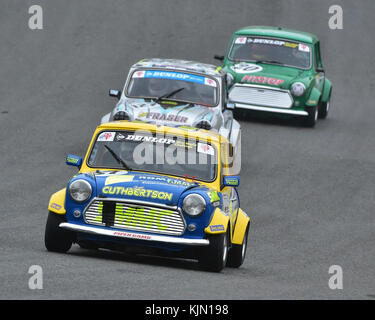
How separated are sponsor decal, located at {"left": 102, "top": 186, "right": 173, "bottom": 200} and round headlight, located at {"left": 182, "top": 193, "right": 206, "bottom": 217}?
0.16m

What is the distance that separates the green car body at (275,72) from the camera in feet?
66.4

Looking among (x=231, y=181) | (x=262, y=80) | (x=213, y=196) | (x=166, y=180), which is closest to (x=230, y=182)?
(x=231, y=181)

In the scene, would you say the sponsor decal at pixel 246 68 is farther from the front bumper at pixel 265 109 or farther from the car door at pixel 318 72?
the car door at pixel 318 72

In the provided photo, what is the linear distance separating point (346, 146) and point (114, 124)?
958 centimetres

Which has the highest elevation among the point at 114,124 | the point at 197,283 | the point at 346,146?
the point at 114,124

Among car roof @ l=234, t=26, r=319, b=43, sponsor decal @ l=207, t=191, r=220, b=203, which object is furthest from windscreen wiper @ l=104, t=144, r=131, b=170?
car roof @ l=234, t=26, r=319, b=43

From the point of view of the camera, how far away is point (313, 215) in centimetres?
1416

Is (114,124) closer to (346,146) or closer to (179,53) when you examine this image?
(346,146)

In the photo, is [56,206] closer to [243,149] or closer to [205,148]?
[205,148]

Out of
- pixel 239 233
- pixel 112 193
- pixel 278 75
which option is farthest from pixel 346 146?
pixel 112 193

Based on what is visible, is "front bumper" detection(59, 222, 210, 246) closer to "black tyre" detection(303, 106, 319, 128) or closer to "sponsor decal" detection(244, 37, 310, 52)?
"black tyre" detection(303, 106, 319, 128)

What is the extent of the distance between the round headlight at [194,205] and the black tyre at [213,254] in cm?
28

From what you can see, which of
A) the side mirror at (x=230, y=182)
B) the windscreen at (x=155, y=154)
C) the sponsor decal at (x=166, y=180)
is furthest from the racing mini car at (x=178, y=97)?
the sponsor decal at (x=166, y=180)

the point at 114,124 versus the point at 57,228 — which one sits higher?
the point at 114,124
